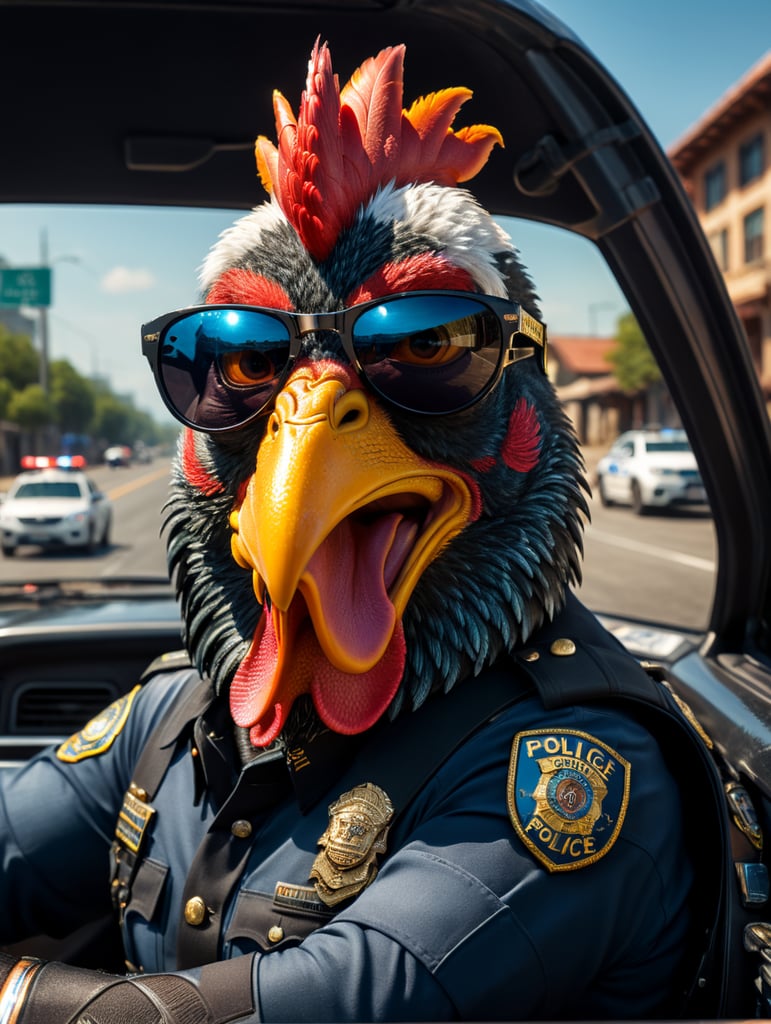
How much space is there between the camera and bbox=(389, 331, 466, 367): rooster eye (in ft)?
3.85

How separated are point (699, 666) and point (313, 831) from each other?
96 centimetres

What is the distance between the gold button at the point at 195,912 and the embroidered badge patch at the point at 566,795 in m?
0.44

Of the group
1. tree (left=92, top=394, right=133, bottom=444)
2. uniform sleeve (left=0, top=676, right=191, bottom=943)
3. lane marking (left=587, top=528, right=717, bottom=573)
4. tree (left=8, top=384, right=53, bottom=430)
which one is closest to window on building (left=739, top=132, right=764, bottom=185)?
tree (left=92, top=394, right=133, bottom=444)

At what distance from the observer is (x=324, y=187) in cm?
124

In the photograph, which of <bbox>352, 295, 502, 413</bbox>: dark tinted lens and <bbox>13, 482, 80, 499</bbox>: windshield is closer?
<bbox>352, 295, 502, 413</bbox>: dark tinted lens

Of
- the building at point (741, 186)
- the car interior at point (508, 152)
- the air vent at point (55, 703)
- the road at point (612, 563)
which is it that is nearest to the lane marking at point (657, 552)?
the road at point (612, 563)

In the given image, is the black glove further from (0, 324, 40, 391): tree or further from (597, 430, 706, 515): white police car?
(0, 324, 40, 391): tree

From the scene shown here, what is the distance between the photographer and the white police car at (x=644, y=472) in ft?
47.1

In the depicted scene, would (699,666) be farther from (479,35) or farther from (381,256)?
(479,35)

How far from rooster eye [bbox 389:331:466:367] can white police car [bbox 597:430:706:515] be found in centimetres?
1258

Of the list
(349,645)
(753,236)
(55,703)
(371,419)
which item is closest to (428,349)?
(371,419)

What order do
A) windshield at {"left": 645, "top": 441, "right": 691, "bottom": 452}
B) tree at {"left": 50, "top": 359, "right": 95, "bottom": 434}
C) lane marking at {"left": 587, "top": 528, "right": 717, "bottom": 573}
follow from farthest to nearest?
windshield at {"left": 645, "top": 441, "right": 691, "bottom": 452} → tree at {"left": 50, "top": 359, "right": 95, "bottom": 434} → lane marking at {"left": 587, "top": 528, "right": 717, "bottom": 573}

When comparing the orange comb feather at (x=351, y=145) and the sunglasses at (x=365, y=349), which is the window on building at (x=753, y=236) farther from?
the sunglasses at (x=365, y=349)

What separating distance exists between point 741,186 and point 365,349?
3206 cm
